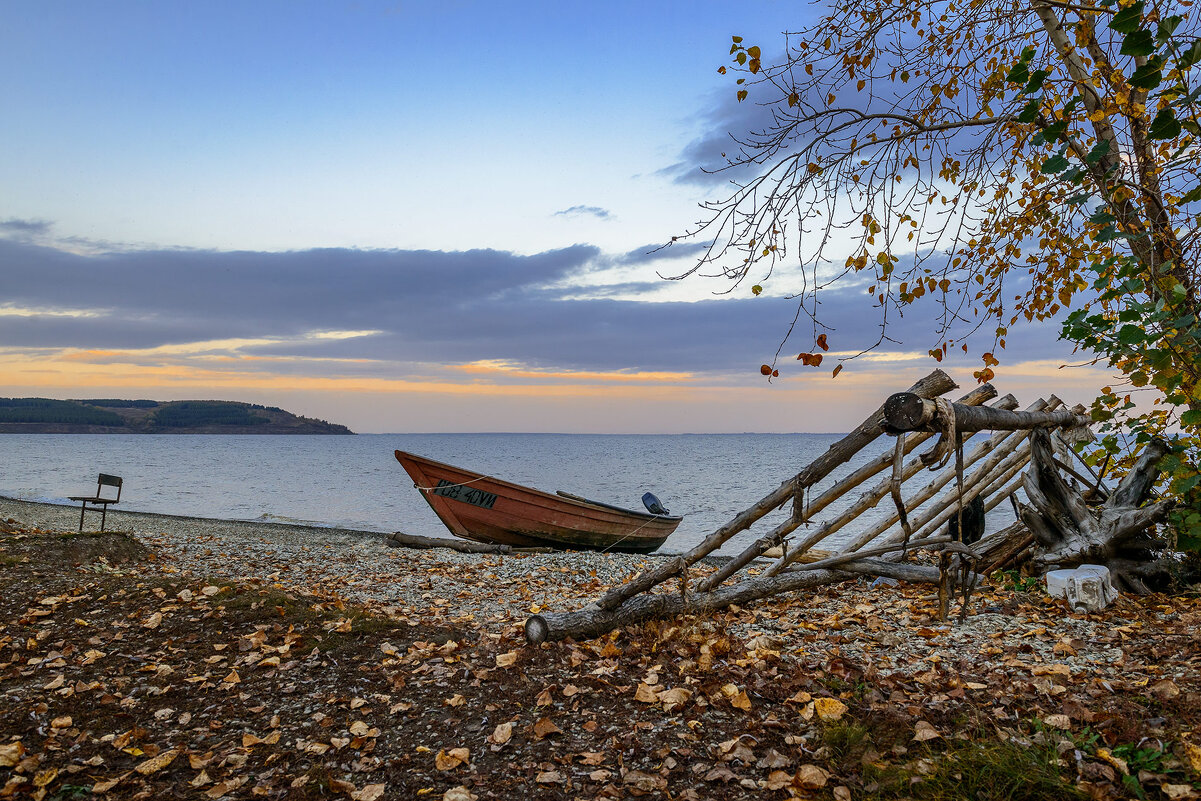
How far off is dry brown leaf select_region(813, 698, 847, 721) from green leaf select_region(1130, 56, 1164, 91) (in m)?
3.51

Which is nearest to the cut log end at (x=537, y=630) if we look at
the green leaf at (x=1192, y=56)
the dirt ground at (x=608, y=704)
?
the dirt ground at (x=608, y=704)

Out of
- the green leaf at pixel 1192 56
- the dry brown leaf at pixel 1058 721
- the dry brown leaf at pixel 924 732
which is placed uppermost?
the green leaf at pixel 1192 56

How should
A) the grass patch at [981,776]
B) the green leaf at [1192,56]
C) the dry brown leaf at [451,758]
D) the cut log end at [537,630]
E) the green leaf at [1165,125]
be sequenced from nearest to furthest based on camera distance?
the grass patch at [981,776], the green leaf at [1192,56], the green leaf at [1165,125], the dry brown leaf at [451,758], the cut log end at [537,630]

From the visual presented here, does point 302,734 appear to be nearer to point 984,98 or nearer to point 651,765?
point 651,765

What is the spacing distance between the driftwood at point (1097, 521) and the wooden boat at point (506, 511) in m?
8.63

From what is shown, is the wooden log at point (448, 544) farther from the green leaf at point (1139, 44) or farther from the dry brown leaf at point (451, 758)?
the green leaf at point (1139, 44)

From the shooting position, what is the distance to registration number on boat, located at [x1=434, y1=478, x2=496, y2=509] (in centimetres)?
1380

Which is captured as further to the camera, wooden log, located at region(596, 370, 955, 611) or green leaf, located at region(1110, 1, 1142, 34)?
wooden log, located at region(596, 370, 955, 611)

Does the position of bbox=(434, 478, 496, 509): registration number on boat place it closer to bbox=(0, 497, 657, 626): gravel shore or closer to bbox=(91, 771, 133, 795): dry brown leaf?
bbox=(0, 497, 657, 626): gravel shore

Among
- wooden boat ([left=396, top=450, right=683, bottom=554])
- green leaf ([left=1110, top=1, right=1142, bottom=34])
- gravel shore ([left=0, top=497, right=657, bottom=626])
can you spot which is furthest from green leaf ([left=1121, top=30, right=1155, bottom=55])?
wooden boat ([left=396, top=450, right=683, bottom=554])

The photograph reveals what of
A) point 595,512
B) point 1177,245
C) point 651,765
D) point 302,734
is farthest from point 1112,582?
point 595,512

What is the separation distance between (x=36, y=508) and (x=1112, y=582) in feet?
91.0

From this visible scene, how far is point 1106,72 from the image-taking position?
18.3 feet

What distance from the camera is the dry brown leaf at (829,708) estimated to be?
372 centimetres
